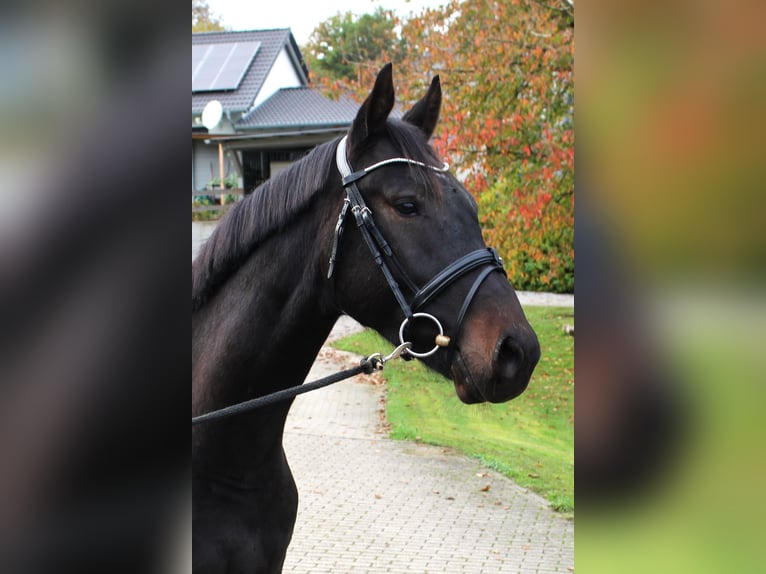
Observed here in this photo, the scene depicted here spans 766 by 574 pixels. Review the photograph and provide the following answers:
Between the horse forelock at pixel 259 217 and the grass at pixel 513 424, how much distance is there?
342cm

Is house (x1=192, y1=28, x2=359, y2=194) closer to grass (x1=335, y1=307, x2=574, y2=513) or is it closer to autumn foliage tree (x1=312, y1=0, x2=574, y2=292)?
grass (x1=335, y1=307, x2=574, y2=513)

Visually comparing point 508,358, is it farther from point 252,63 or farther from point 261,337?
point 252,63

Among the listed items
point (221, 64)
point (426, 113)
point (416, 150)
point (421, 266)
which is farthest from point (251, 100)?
point (421, 266)

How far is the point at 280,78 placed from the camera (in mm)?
30844

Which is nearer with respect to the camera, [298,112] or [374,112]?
[374,112]

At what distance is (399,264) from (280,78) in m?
30.6

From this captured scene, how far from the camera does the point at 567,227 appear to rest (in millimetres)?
8688

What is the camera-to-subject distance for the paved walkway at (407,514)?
5.10 metres

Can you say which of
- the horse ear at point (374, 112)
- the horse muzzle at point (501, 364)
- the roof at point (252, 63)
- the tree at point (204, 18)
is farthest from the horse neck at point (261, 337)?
the tree at point (204, 18)

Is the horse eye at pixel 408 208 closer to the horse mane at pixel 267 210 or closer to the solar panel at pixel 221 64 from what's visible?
the horse mane at pixel 267 210
